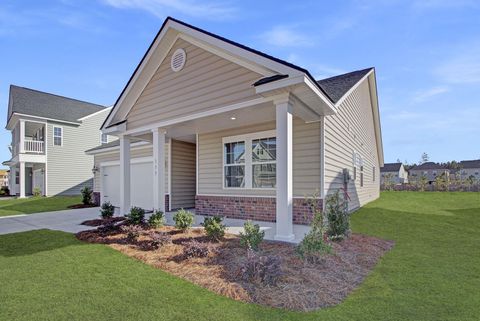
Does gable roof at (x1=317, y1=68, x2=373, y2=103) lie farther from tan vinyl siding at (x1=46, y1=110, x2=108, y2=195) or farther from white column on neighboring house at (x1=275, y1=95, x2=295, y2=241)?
tan vinyl siding at (x1=46, y1=110, x2=108, y2=195)

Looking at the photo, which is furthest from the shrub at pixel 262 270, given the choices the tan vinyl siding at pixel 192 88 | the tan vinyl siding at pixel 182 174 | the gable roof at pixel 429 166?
the gable roof at pixel 429 166

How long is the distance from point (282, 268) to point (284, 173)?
217 centimetres

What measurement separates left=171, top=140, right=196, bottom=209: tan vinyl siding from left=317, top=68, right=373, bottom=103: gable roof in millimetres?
6538

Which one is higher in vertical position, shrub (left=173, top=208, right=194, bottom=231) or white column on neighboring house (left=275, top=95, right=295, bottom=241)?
white column on neighboring house (left=275, top=95, right=295, bottom=241)

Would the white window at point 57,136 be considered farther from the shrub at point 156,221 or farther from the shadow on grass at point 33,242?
the shrub at point 156,221

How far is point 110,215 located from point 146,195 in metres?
3.04

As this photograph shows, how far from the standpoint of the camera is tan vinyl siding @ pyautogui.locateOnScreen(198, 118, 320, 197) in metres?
8.06

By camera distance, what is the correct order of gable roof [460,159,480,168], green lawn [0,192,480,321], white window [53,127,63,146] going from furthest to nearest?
gable roof [460,159,480,168] < white window [53,127,63,146] < green lawn [0,192,480,321]

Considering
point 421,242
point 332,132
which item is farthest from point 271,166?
point 421,242

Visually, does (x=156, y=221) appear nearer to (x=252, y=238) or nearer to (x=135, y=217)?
(x=135, y=217)

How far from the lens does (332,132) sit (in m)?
8.73

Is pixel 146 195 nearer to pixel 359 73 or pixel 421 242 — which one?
pixel 421 242

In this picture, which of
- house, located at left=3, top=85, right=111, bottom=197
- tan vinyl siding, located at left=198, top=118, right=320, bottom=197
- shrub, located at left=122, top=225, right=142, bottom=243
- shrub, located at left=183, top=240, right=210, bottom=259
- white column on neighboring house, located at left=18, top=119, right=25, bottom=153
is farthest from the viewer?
house, located at left=3, top=85, right=111, bottom=197

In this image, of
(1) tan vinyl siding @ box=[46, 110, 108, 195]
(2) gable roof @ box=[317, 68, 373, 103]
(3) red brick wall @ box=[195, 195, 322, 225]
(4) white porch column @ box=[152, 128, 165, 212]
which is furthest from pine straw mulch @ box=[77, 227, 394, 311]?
(1) tan vinyl siding @ box=[46, 110, 108, 195]
